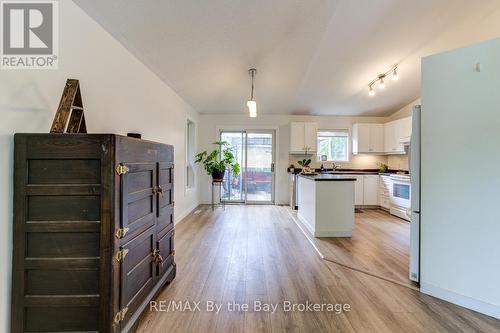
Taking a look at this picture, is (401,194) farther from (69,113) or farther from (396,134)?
(69,113)

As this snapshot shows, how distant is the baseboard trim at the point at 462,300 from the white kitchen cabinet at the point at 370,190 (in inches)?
160

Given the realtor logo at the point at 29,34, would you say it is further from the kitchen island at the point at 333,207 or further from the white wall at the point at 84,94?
the kitchen island at the point at 333,207

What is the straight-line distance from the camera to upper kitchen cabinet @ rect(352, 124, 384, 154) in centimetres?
607

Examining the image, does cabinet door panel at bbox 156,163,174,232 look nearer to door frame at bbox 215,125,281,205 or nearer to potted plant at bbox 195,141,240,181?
potted plant at bbox 195,141,240,181

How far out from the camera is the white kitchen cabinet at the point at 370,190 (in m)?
5.96

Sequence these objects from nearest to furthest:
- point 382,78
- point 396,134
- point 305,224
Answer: point 305,224
point 382,78
point 396,134

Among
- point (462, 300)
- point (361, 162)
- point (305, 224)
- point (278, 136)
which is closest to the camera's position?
point (462, 300)

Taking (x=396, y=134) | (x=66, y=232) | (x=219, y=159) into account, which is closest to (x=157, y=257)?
(x=66, y=232)

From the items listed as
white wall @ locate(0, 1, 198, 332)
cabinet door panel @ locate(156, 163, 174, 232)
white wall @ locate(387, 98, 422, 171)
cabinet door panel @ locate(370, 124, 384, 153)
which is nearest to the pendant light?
white wall @ locate(0, 1, 198, 332)

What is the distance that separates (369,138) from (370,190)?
135 centimetres

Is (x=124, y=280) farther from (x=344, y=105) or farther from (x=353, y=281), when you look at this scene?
(x=344, y=105)

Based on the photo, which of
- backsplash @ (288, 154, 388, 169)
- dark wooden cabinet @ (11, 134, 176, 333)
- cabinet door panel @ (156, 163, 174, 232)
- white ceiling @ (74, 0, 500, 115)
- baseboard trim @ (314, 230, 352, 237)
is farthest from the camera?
backsplash @ (288, 154, 388, 169)

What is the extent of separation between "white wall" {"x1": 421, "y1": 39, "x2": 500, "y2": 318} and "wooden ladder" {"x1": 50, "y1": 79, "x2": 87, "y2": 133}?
2835 millimetres

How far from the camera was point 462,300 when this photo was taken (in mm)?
1935
